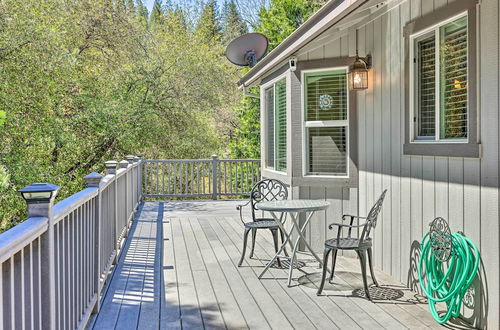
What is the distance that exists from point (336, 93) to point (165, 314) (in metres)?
2.99

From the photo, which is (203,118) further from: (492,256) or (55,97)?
(492,256)

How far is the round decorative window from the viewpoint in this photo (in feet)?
17.0

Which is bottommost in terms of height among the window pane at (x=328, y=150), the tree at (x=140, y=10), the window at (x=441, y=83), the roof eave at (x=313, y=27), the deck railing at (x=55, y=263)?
the deck railing at (x=55, y=263)

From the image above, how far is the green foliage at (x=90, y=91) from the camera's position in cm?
895

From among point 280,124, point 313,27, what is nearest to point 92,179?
point 313,27

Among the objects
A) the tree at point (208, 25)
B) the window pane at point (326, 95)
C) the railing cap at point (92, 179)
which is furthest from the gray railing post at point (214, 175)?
the tree at point (208, 25)

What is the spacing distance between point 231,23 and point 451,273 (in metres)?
22.1

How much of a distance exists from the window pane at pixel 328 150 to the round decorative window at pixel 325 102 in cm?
23

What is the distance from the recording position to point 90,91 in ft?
37.9

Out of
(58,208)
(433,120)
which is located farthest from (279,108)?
(58,208)

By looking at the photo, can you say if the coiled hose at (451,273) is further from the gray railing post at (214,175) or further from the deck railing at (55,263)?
the gray railing post at (214,175)

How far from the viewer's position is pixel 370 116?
15.4 feet

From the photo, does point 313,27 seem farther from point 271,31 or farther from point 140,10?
point 140,10

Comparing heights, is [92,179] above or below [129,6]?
below
